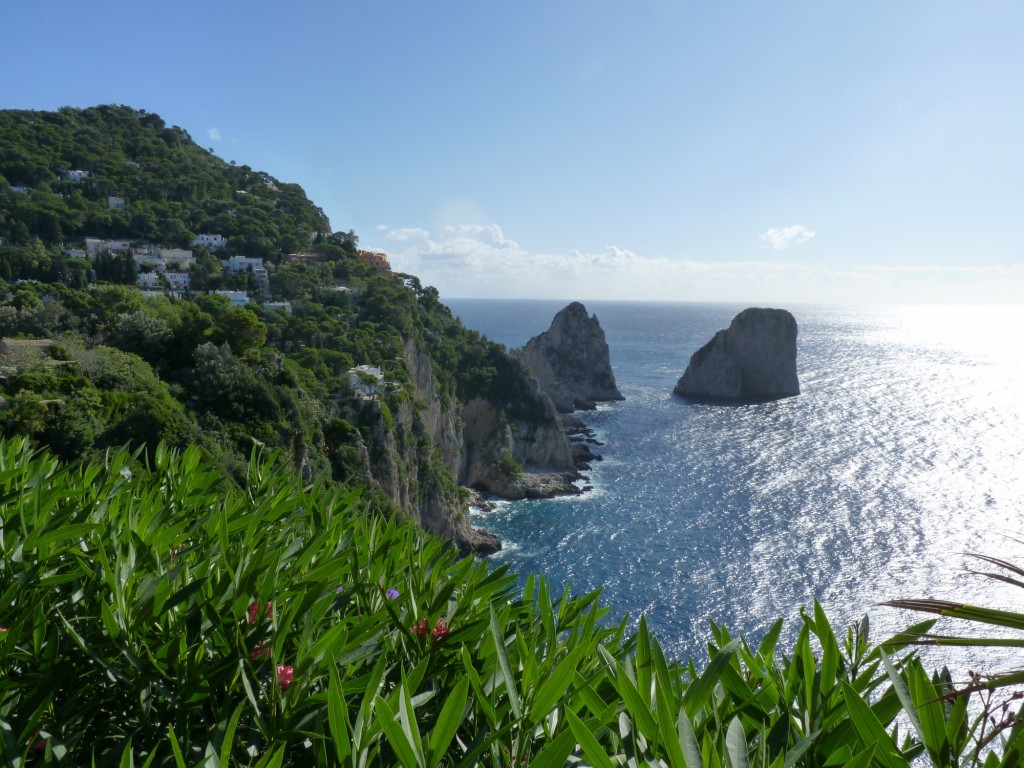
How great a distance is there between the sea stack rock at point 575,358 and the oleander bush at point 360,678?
213 feet

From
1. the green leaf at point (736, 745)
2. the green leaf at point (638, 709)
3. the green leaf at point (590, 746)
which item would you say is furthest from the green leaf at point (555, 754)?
the green leaf at point (736, 745)

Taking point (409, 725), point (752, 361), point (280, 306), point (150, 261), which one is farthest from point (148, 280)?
point (752, 361)

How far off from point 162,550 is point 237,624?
3.48 ft

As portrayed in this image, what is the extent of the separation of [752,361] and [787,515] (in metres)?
38.5

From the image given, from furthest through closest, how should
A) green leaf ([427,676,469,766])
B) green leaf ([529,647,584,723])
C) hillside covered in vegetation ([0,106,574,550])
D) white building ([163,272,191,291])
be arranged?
1. white building ([163,272,191,291])
2. hillside covered in vegetation ([0,106,574,550])
3. green leaf ([529,647,584,723])
4. green leaf ([427,676,469,766])

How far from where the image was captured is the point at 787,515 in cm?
3488

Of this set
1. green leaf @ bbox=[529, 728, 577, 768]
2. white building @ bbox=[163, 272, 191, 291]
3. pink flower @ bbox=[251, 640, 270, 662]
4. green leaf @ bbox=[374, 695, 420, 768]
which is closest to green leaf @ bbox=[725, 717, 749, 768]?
green leaf @ bbox=[529, 728, 577, 768]

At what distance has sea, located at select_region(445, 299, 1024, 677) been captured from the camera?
25.9 metres

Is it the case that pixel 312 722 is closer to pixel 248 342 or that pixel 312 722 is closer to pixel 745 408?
pixel 248 342

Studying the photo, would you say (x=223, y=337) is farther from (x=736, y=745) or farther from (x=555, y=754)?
(x=736, y=745)

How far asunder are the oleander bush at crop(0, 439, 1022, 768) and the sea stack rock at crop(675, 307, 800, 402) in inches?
2749

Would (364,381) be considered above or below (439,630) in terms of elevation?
below

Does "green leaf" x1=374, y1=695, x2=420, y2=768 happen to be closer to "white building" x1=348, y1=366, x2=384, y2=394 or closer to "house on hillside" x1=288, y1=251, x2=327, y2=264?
"white building" x1=348, y1=366, x2=384, y2=394

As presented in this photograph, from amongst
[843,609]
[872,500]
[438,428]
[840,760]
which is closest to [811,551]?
[843,609]
